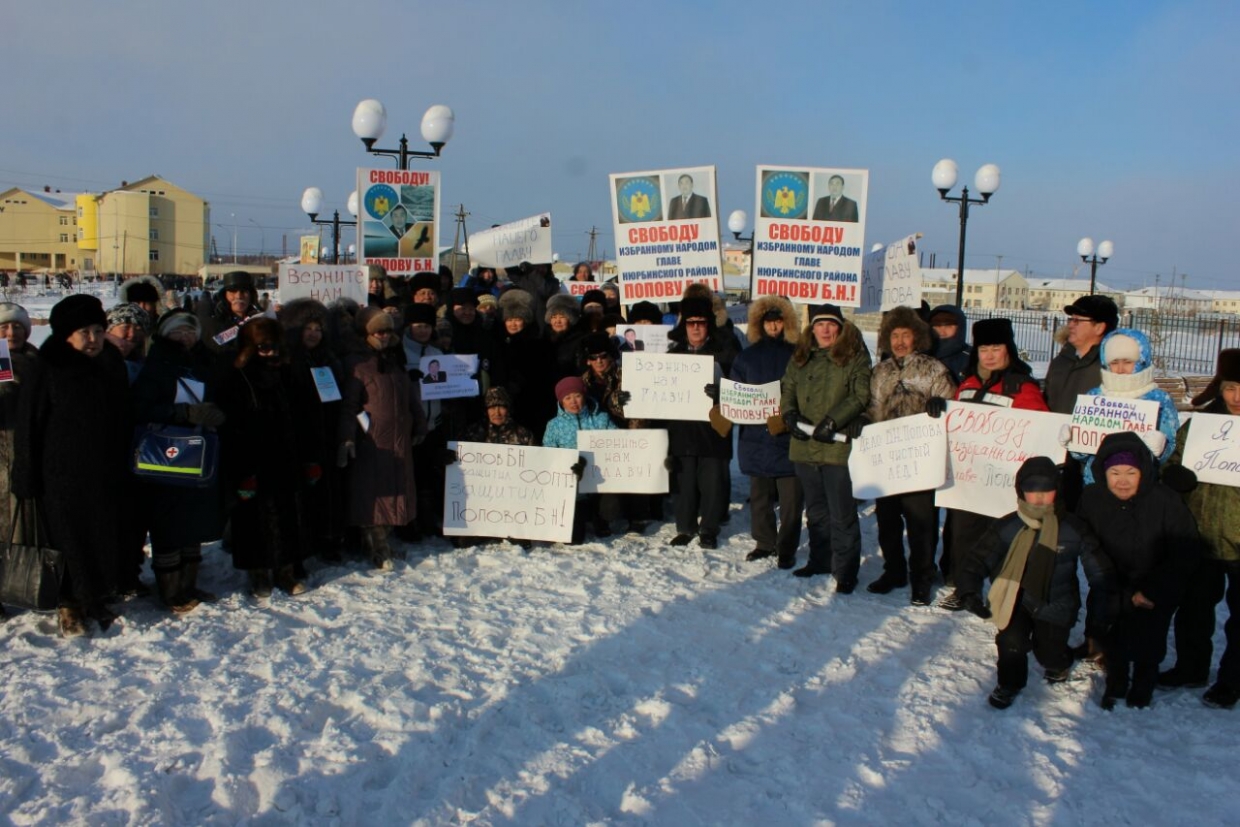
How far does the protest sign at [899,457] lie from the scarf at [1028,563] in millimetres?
1171

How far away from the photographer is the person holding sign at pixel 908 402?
6.30 meters

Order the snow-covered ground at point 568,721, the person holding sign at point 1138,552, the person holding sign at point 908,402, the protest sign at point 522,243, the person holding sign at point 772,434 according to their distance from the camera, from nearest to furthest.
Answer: the snow-covered ground at point 568,721 → the person holding sign at point 1138,552 → the person holding sign at point 908,402 → the person holding sign at point 772,434 → the protest sign at point 522,243

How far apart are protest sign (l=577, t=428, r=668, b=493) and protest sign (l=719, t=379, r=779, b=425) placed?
794 millimetres

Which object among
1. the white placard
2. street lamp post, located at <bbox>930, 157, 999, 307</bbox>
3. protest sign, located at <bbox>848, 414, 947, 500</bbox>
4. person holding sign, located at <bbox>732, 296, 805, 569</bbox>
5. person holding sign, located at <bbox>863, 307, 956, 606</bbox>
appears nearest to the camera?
protest sign, located at <bbox>848, 414, 947, 500</bbox>

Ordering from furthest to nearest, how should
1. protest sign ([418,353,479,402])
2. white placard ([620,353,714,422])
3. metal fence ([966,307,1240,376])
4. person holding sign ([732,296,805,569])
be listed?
metal fence ([966,307,1240,376]) → white placard ([620,353,714,422]) → protest sign ([418,353,479,402]) → person holding sign ([732,296,805,569])

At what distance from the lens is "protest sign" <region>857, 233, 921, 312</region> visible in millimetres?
10281

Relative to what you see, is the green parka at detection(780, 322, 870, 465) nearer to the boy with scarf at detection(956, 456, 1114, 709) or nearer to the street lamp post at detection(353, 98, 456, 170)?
the boy with scarf at detection(956, 456, 1114, 709)

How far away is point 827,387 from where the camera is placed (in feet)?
21.5

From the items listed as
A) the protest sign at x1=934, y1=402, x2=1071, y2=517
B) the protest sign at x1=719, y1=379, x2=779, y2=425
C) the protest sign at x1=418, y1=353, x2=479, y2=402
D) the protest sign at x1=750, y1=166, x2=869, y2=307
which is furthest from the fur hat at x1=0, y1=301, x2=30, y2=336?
the protest sign at x1=934, y1=402, x2=1071, y2=517

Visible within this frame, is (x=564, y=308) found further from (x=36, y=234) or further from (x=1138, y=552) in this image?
(x=36, y=234)

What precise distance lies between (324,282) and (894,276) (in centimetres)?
627

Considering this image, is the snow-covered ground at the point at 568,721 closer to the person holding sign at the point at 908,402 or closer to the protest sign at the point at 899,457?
the person holding sign at the point at 908,402

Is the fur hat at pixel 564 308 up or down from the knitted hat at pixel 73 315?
up

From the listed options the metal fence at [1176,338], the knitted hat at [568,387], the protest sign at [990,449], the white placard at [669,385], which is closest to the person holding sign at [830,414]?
the protest sign at [990,449]
